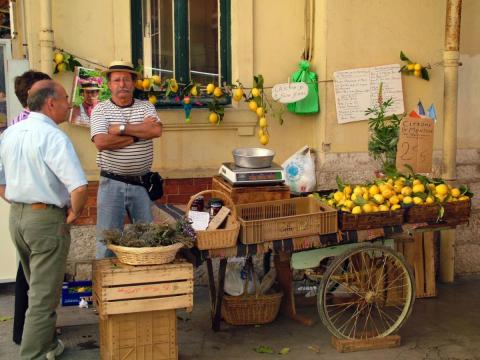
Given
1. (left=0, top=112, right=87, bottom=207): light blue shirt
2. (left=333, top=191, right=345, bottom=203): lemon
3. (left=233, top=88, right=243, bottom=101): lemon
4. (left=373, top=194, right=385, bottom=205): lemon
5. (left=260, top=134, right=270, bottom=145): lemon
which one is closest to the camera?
(left=0, top=112, right=87, bottom=207): light blue shirt

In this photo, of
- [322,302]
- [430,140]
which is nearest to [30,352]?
[322,302]

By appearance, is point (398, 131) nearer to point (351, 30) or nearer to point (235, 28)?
point (351, 30)

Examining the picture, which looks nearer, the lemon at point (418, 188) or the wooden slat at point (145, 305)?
the wooden slat at point (145, 305)

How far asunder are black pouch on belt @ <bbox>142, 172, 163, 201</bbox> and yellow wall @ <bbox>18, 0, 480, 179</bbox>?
83 cm

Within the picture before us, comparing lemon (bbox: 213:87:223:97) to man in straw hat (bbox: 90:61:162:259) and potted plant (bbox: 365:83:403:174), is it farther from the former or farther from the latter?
potted plant (bbox: 365:83:403:174)

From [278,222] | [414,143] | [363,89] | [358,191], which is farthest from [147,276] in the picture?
[363,89]

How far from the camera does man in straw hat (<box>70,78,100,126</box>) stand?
6156mm

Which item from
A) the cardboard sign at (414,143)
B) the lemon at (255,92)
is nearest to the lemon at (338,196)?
the cardboard sign at (414,143)

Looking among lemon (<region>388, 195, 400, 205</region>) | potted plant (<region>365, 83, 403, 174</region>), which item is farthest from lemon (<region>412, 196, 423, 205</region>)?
potted plant (<region>365, 83, 403, 174</region>)

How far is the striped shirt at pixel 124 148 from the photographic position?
541 cm

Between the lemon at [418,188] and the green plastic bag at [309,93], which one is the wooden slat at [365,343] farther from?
the green plastic bag at [309,93]

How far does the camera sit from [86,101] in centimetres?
619

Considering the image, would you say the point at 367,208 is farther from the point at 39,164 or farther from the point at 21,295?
the point at 21,295

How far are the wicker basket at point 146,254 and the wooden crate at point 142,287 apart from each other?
0.03 meters
